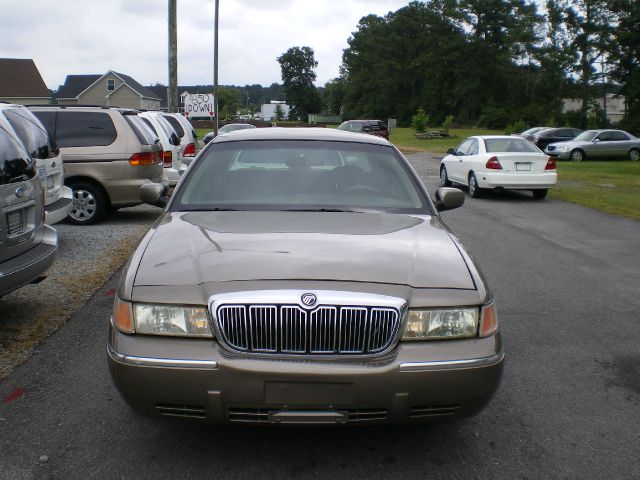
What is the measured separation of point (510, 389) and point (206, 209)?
2.23 m

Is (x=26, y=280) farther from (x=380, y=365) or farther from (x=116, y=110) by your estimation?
(x=116, y=110)

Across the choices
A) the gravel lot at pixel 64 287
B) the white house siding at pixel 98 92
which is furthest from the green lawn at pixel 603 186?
the white house siding at pixel 98 92

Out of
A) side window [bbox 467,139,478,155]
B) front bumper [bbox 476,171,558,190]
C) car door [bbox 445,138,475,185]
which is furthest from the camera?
car door [bbox 445,138,475,185]

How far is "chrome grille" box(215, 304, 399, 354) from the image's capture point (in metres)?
3.03

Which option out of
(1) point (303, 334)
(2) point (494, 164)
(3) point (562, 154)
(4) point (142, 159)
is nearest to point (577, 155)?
(3) point (562, 154)

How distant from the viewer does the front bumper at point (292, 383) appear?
9.87ft

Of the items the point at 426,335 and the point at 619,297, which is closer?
the point at 426,335

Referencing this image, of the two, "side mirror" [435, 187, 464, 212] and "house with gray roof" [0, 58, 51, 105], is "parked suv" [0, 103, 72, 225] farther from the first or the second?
"house with gray roof" [0, 58, 51, 105]

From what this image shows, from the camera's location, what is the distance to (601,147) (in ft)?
105

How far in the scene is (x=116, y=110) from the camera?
452 inches

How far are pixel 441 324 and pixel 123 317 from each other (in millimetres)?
1462

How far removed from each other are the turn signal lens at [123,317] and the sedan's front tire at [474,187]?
47.1 ft

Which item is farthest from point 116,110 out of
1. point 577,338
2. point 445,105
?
point 445,105

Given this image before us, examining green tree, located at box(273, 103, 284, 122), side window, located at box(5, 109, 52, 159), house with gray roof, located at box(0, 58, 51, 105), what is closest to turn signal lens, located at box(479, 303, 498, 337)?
side window, located at box(5, 109, 52, 159)
